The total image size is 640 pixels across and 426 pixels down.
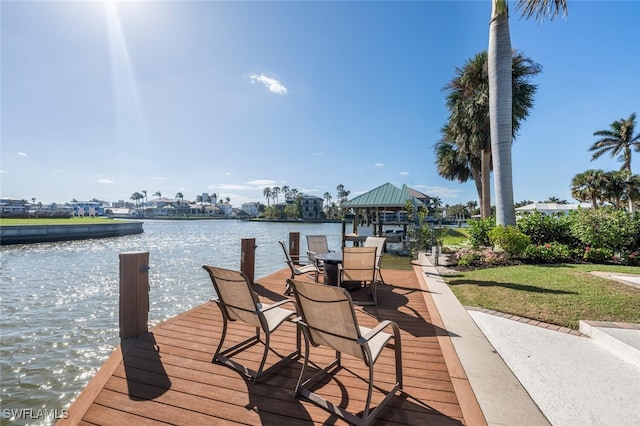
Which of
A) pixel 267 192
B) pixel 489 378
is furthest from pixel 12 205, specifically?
pixel 489 378

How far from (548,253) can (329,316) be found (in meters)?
8.31

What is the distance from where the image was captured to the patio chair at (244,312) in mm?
2316

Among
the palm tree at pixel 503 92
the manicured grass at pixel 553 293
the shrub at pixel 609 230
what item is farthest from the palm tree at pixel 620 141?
the manicured grass at pixel 553 293

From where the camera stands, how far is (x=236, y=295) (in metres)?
2.49

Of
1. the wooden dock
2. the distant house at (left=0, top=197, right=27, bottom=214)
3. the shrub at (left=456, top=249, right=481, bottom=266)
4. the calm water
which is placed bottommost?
the calm water

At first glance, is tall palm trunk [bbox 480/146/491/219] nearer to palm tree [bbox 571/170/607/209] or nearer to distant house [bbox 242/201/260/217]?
palm tree [bbox 571/170/607/209]

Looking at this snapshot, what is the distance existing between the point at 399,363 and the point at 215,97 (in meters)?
12.0

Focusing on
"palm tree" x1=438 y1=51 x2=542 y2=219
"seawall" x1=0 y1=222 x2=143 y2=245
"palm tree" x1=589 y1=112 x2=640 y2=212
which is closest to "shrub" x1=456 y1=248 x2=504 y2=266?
"palm tree" x1=438 y1=51 x2=542 y2=219

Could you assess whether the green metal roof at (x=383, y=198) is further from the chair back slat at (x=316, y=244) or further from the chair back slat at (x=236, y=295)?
the chair back slat at (x=236, y=295)

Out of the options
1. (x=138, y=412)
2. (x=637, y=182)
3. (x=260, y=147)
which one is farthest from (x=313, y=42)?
(x=637, y=182)

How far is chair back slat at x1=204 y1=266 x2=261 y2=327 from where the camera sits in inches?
92.7

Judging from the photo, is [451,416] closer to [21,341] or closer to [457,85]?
[21,341]

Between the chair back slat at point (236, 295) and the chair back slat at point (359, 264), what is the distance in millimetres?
2235

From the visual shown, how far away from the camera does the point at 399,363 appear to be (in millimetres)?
2219
